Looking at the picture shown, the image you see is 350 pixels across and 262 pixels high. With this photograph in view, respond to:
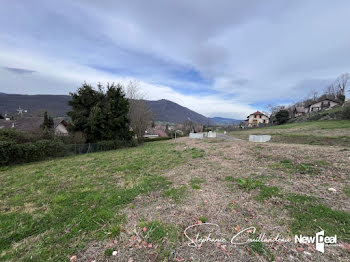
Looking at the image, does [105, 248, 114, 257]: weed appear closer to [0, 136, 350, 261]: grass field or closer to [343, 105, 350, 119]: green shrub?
[0, 136, 350, 261]: grass field

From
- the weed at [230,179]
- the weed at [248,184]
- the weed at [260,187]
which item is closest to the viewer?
the weed at [260,187]

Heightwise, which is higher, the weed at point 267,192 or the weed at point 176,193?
the weed at point 267,192

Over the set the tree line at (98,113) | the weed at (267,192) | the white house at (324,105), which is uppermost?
the white house at (324,105)

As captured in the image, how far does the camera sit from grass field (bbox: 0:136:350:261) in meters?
1.97

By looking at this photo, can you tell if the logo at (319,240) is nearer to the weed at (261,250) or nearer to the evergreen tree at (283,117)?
the weed at (261,250)

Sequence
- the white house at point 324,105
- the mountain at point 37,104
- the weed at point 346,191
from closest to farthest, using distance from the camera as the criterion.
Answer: the weed at point 346,191
the white house at point 324,105
the mountain at point 37,104

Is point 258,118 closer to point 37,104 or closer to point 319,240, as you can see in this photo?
point 319,240

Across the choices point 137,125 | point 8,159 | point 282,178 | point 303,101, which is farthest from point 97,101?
point 303,101

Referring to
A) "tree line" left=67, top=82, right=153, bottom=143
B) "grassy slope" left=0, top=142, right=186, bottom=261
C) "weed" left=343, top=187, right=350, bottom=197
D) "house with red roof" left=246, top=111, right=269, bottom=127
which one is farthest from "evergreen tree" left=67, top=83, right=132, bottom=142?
"house with red roof" left=246, top=111, right=269, bottom=127

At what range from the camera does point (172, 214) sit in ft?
9.22

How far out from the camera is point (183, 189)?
3.91m

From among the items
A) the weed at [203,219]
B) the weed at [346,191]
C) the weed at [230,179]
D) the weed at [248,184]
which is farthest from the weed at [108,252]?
the weed at [346,191]

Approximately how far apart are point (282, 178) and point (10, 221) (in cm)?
731

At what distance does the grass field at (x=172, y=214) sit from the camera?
1974 millimetres
